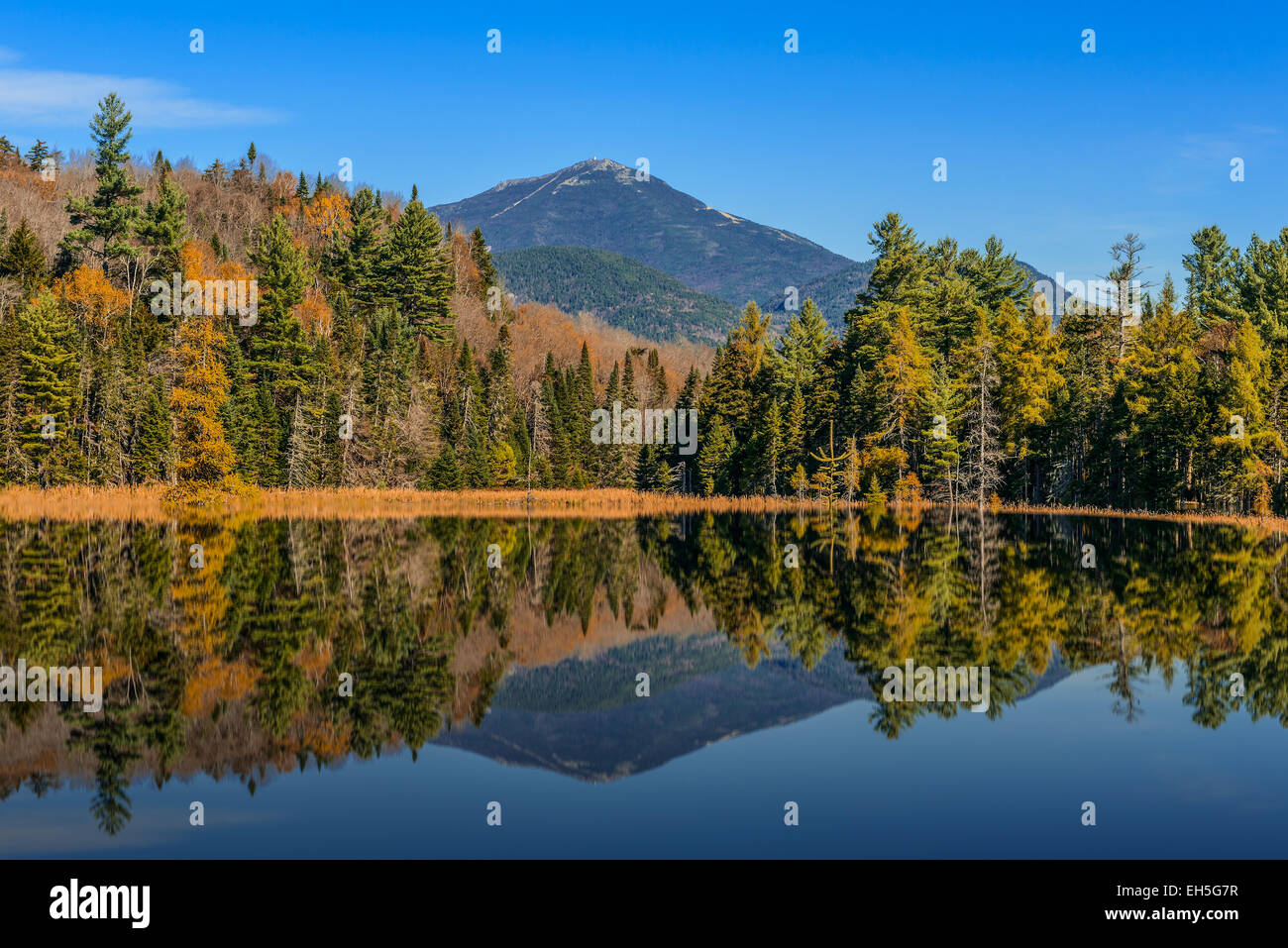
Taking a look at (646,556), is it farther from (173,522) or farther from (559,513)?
(559,513)

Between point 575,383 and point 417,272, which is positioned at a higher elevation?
point 417,272

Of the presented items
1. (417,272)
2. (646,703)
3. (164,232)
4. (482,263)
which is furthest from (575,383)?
(646,703)

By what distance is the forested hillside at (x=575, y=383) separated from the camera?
64.9 meters

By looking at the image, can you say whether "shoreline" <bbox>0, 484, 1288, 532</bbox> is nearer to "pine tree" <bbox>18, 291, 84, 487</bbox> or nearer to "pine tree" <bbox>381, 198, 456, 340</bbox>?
"pine tree" <bbox>18, 291, 84, 487</bbox>

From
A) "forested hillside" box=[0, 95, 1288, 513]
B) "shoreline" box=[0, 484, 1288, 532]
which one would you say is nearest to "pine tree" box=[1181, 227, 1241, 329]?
"forested hillside" box=[0, 95, 1288, 513]

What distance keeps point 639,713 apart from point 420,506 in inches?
2270

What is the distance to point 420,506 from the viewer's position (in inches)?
2874

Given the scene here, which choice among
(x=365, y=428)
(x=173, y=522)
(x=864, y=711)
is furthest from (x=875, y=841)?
(x=365, y=428)

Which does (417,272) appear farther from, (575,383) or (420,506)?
(420,506)

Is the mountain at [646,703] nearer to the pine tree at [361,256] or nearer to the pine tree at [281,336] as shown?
the pine tree at [281,336]

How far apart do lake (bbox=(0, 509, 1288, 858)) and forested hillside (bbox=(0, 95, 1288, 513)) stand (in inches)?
1414

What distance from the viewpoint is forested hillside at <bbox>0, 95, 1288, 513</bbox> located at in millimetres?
64875

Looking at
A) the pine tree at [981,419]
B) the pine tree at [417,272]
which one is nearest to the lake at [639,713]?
the pine tree at [981,419]

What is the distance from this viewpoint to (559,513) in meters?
69.6
